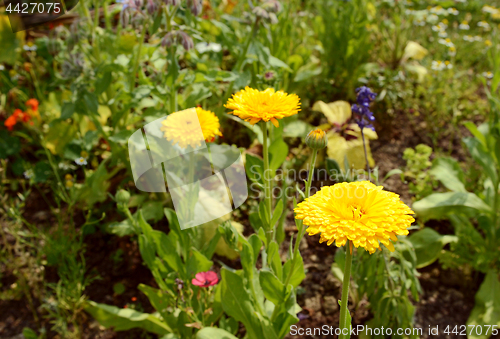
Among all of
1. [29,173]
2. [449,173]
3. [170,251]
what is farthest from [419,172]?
[29,173]

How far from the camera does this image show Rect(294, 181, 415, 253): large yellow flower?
91 centimetres

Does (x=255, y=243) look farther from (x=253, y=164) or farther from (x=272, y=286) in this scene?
(x=253, y=164)

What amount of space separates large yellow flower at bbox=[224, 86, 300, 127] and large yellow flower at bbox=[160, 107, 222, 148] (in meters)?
0.23

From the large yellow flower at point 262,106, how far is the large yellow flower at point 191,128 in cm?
23

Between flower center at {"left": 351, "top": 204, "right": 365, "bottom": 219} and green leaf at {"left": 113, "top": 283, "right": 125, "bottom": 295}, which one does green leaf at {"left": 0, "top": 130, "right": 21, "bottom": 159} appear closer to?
green leaf at {"left": 113, "top": 283, "right": 125, "bottom": 295}

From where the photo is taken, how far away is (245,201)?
2395 mm

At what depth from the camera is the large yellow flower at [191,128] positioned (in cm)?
145

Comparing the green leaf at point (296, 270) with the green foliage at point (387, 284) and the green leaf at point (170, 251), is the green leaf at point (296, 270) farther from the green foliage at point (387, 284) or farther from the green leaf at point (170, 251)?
the green leaf at point (170, 251)

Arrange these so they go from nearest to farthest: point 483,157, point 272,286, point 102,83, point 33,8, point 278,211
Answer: point 272,286 < point 278,211 < point 102,83 < point 483,157 < point 33,8

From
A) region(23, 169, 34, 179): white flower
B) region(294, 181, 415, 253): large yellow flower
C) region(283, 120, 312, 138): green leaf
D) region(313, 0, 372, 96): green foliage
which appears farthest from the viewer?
region(313, 0, 372, 96): green foliage

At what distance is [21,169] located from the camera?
256 cm

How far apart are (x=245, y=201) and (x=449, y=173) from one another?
3.78ft

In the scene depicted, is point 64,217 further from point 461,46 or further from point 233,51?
point 461,46

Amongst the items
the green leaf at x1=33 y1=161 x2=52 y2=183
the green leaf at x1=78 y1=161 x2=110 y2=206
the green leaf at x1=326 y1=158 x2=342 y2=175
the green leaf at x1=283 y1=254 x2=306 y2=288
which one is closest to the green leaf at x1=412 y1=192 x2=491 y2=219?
the green leaf at x1=326 y1=158 x2=342 y2=175
